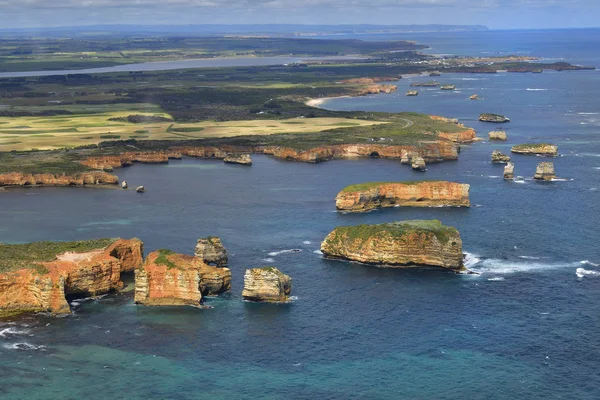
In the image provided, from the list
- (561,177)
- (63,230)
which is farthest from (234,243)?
(561,177)

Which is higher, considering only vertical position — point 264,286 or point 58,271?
point 58,271

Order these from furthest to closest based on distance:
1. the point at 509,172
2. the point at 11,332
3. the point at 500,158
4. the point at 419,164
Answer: the point at 500,158
the point at 419,164
the point at 509,172
the point at 11,332

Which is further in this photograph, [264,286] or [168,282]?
[264,286]

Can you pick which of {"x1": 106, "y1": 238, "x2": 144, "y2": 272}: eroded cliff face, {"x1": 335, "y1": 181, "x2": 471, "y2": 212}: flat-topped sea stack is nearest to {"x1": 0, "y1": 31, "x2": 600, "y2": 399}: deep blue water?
{"x1": 335, "y1": 181, "x2": 471, "y2": 212}: flat-topped sea stack

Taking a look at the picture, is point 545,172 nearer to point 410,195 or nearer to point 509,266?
point 410,195

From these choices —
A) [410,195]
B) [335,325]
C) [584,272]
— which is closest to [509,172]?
[410,195]

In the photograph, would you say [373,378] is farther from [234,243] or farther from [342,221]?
[342,221]

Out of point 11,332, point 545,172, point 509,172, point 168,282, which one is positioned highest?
point 545,172

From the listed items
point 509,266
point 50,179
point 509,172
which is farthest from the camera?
point 50,179

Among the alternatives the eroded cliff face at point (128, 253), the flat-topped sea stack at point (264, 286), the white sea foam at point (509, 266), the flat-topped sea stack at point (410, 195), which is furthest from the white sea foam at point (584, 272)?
the eroded cliff face at point (128, 253)
